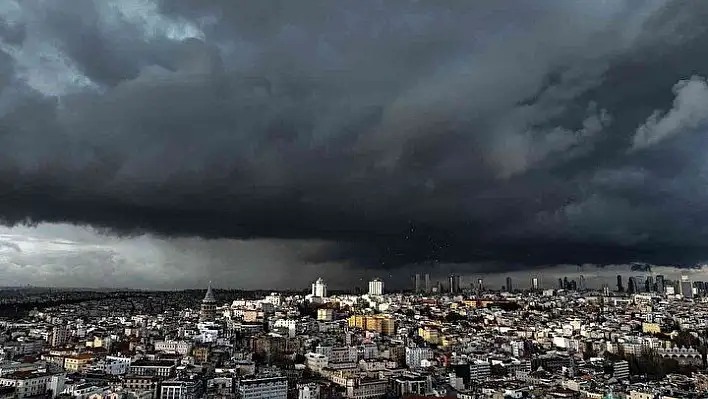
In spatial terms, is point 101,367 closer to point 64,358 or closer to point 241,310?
point 64,358

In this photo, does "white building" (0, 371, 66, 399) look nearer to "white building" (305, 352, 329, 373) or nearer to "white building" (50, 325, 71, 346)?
"white building" (305, 352, 329, 373)

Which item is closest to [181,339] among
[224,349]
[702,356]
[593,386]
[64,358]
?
[224,349]

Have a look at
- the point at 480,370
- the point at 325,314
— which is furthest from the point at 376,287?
the point at 480,370

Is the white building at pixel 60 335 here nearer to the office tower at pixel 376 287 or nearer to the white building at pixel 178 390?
the white building at pixel 178 390

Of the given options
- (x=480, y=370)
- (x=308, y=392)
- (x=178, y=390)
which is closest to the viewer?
(x=178, y=390)

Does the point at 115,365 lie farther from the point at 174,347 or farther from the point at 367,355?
the point at 367,355

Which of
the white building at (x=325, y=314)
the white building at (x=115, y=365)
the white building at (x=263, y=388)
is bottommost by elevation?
the white building at (x=263, y=388)

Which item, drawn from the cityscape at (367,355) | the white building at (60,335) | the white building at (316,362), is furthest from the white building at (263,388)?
the white building at (60,335)

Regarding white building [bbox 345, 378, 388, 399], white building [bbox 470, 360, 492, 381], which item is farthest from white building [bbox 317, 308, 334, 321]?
white building [bbox 345, 378, 388, 399]
